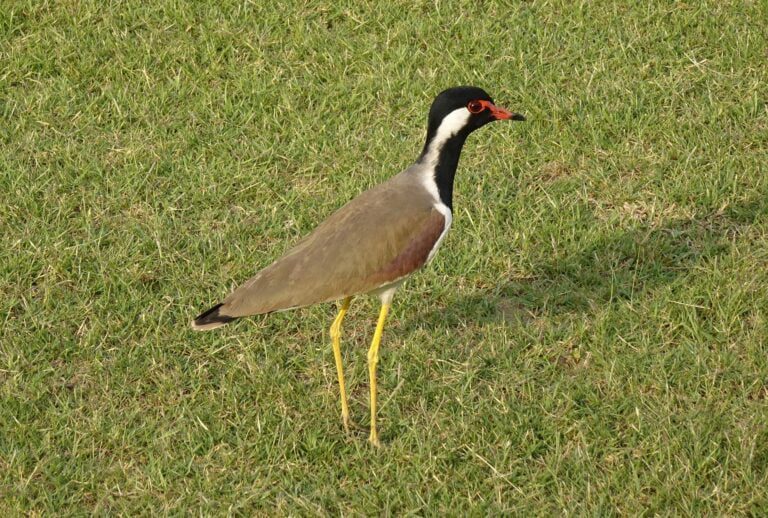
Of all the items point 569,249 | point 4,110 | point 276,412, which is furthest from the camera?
point 4,110

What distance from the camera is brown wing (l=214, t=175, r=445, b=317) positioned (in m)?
5.41

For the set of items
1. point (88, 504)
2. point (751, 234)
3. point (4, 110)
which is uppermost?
point (4, 110)

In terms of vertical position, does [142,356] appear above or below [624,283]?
above

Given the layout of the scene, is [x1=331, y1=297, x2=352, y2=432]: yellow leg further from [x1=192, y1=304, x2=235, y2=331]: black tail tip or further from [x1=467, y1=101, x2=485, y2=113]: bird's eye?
[x1=467, y1=101, x2=485, y2=113]: bird's eye

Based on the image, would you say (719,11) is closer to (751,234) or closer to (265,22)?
(751,234)

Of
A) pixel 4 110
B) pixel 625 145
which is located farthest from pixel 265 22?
pixel 625 145

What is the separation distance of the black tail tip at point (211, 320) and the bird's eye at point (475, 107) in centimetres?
154

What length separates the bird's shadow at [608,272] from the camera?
632cm

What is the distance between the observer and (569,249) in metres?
6.68

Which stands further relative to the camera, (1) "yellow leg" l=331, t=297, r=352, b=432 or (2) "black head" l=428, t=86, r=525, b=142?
(2) "black head" l=428, t=86, r=525, b=142

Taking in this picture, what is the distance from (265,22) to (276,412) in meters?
3.77

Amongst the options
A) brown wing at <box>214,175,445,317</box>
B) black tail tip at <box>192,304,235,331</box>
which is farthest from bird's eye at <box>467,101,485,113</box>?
black tail tip at <box>192,304,235,331</box>

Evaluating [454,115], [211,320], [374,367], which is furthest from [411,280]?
[211,320]

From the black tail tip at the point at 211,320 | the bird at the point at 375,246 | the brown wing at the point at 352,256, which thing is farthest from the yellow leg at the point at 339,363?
the black tail tip at the point at 211,320
